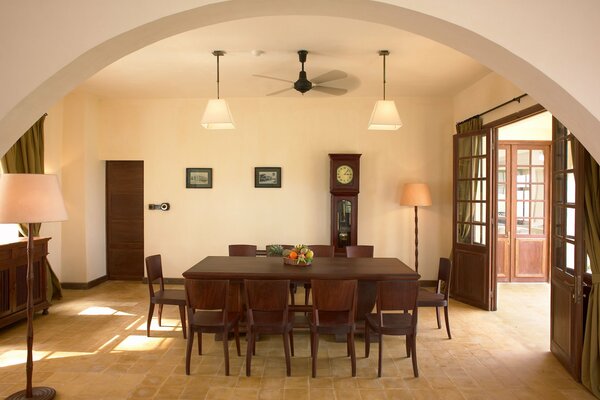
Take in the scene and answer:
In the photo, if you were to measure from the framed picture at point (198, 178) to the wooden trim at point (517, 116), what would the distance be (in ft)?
14.0

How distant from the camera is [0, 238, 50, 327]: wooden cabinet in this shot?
179 inches

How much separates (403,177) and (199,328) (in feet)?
14.3

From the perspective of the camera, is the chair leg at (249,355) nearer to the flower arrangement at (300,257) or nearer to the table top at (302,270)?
the table top at (302,270)

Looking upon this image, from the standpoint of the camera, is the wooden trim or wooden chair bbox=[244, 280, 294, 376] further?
the wooden trim

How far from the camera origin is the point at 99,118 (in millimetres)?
6895

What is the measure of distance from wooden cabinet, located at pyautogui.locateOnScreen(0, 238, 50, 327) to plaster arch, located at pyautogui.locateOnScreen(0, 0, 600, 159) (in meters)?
3.20

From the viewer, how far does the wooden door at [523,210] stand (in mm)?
7164

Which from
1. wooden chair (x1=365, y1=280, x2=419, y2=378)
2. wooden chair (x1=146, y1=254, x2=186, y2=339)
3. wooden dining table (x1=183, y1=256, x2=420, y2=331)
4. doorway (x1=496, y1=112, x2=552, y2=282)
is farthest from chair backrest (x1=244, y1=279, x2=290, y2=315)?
doorway (x1=496, y1=112, x2=552, y2=282)

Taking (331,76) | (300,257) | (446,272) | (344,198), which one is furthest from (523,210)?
(300,257)

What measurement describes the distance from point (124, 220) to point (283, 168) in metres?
2.93

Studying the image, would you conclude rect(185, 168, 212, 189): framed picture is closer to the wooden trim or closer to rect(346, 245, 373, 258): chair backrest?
rect(346, 245, 373, 258): chair backrest

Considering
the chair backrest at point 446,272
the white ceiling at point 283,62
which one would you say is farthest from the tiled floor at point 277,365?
the white ceiling at point 283,62

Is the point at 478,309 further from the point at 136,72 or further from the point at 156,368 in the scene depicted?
the point at 136,72

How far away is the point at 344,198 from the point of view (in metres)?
6.39
